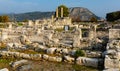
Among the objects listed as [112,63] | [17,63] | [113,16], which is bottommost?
[113,16]

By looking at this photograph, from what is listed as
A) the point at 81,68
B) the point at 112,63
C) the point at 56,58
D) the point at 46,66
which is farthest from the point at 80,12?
the point at 112,63

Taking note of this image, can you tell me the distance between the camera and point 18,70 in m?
11.4

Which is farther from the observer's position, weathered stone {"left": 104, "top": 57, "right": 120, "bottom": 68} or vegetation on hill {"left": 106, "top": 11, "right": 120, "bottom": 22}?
vegetation on hill {"left": 106, "top": 11, "right": 120, "bottom": 22}

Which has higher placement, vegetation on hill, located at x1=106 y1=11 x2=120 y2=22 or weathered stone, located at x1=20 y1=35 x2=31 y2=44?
weathered stone, located at x1=20 y1=35 x2=31 y2=44

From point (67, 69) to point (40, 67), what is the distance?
3.76ft

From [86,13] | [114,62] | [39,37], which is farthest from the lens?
[86,13]

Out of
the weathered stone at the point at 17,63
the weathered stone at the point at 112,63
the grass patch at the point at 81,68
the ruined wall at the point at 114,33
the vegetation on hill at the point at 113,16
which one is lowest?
the vegetation on hill at the point at 113,16

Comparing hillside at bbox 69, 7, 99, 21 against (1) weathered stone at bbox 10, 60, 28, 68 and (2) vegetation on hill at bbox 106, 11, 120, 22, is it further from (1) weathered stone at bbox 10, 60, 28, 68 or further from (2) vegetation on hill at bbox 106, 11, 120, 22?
(1) weathered stone at bbox 10, 60, 28, 68

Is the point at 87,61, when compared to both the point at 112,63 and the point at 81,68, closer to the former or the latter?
the point at 81,68

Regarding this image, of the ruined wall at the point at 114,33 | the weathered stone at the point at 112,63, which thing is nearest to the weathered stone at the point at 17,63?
the weathered stone at the point at 112,63

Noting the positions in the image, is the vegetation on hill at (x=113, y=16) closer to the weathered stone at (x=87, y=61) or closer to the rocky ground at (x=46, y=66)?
the weathered stone at (x=87, y=61)

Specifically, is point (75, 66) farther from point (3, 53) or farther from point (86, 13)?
point (86, 13)

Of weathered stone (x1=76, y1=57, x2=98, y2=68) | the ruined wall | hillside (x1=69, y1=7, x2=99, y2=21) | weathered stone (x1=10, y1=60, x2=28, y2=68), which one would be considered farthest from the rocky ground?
hillside (x1=69, y1=7, x2=99, y2=21)

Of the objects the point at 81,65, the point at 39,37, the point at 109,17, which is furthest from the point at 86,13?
the point at 81,65
